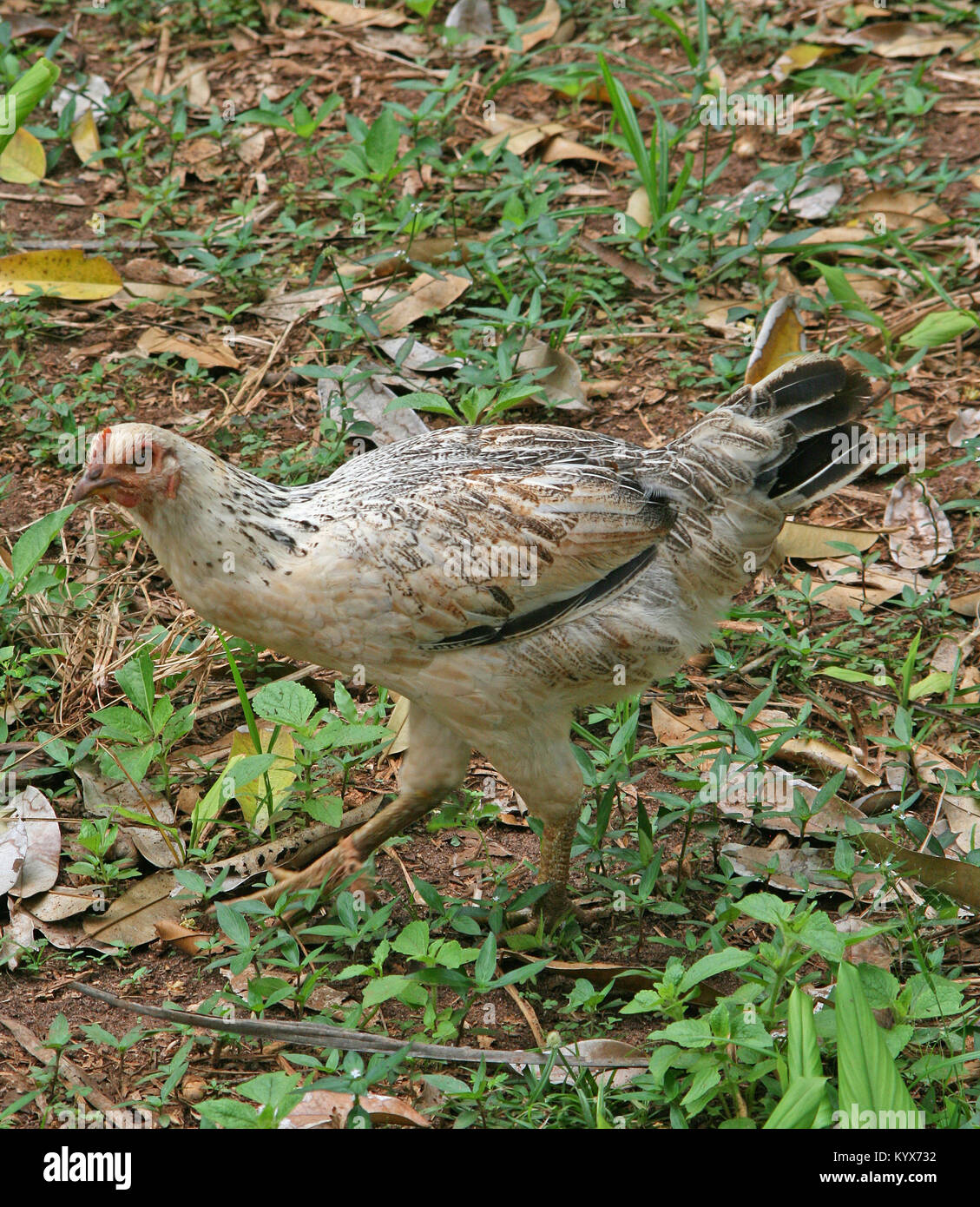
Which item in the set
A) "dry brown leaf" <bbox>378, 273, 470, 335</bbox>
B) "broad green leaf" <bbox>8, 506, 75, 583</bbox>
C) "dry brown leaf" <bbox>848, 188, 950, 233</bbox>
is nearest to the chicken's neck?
"broad green leaf" <bbox>8, 506, 75, 583</bbox>

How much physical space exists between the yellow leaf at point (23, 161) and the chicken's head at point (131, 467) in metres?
3.77

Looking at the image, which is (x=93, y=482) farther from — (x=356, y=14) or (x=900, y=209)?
(x=356, y=14)

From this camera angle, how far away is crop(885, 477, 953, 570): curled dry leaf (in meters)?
4.91

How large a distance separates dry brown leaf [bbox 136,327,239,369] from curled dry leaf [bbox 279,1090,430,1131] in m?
3.62

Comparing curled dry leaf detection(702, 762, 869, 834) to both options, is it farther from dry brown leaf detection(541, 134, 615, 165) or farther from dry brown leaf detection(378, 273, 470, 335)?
dry brown leaf detection(541, 134, 615, 165)

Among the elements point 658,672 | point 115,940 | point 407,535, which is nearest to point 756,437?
point 658,672

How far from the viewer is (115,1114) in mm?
3014

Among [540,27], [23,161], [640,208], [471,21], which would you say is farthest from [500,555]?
[471,21]

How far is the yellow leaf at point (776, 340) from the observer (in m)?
4.80

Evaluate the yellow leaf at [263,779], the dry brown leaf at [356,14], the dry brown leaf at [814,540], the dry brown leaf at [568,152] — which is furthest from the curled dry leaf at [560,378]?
the dry brown leaf at [356,14]

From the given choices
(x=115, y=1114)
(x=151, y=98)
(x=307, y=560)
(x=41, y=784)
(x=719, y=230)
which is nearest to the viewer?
(x=115, y=1114)

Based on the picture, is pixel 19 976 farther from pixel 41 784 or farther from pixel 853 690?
pixel 853 690

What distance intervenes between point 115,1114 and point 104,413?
3.23 meters

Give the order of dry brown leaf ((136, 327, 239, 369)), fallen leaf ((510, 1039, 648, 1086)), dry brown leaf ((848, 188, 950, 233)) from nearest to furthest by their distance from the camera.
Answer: fallen leaf ((510, 1039, 648, 1086))
dry brown leaf ((136, 327, 239, 369))
dry brown leaf ((848, 188, 950, 233))
